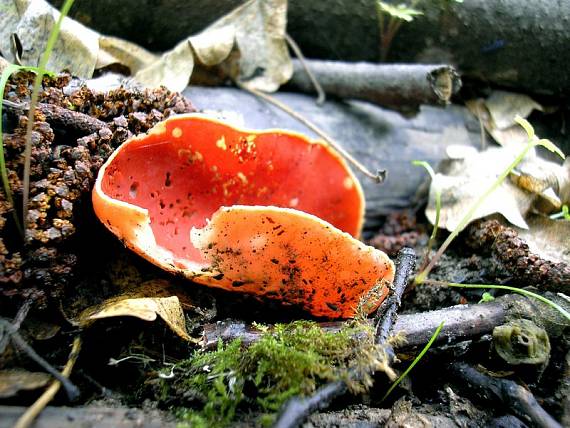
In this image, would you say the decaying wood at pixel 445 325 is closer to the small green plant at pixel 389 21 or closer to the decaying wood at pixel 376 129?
the decaying wood at pixel 376 129

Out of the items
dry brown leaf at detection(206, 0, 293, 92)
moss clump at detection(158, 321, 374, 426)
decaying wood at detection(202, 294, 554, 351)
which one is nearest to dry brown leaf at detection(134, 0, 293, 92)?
dry brown leaf at detection(206, 0, 293, 92)

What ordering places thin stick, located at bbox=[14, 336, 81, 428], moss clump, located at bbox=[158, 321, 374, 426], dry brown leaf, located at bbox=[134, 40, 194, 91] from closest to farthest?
thin stick, located at bbox=[14, 336, 81, 428]
moss clump, located at bbox=[158, 321, 374, 426]
dry brown leaf, located at bbox=[134, 40, 194, 91]

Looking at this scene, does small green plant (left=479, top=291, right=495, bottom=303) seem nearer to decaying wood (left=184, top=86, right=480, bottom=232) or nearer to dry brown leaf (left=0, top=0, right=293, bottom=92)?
decaying wood (left=184, top=86, right=480, bottom=232)

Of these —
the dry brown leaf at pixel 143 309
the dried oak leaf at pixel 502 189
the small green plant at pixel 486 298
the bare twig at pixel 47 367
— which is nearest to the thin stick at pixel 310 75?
the dried oak leaf at pixel 502 189

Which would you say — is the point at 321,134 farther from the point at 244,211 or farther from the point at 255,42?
the point at 244,211

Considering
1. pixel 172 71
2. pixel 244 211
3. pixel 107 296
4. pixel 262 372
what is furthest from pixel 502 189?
pixel 107 296
